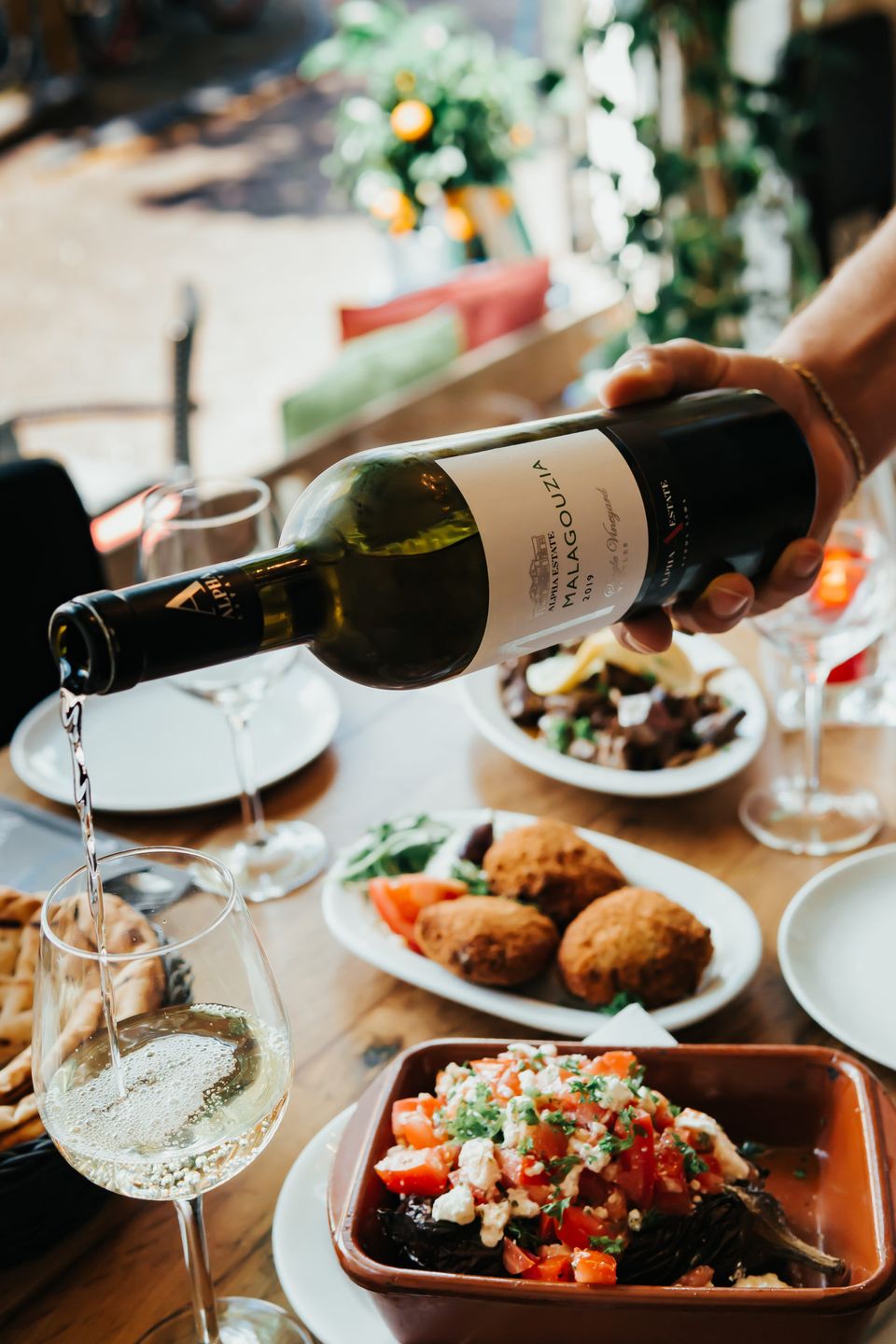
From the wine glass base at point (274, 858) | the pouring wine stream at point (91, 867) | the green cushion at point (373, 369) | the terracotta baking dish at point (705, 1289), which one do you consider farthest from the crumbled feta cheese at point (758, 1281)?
the green cushion at point (373, 369)

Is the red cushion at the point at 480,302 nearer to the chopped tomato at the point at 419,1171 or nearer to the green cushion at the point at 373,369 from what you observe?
the green cushion at the point at 373,369

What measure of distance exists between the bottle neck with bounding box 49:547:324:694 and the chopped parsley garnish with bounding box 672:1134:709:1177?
0.39 m

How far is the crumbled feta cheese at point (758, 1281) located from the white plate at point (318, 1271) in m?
0.07

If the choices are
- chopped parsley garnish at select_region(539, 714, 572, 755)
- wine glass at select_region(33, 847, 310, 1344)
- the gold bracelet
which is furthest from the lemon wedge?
wine glass at select_region(33, 847, 310, 1344)

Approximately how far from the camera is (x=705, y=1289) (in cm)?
69

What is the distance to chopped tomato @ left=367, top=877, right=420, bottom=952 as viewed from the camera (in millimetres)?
1125

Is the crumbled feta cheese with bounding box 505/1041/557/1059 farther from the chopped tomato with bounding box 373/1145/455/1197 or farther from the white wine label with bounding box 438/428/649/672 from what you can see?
the white wine label with bounding box 438/428/649/672

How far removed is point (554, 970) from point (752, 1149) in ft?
0.87

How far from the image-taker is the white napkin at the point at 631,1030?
962mm

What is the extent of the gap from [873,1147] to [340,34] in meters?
3.82

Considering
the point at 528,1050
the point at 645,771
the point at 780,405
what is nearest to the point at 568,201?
the point at 645,771

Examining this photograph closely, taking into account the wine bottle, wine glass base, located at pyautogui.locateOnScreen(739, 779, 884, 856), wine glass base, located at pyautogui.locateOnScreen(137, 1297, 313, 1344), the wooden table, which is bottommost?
wine glass base, located at pyautogui.locateOnScreen(739, 779, 884, 856)

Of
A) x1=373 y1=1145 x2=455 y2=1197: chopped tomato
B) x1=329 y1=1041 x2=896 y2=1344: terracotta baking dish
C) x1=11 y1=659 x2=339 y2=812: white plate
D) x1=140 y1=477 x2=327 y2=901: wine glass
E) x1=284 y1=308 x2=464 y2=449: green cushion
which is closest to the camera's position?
x1=329 y1=1041 x2=896 y2=1344: terracotta baking dish

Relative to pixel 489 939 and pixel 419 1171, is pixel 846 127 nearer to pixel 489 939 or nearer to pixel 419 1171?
pixel 489 939
